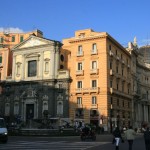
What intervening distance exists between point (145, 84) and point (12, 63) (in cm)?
3557

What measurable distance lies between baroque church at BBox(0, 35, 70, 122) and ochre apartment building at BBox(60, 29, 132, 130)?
2224mm

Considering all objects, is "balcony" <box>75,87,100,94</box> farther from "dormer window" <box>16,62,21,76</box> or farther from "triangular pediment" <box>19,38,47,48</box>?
"dormer window" <box>16,62,21,76</box>

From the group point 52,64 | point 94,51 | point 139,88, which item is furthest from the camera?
point 139,88

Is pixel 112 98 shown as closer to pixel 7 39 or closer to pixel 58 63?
pixel 58 63

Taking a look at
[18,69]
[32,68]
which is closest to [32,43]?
[32,68]

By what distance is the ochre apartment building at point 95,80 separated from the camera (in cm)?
5947

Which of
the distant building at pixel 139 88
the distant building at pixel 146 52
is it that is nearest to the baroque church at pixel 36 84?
the distant building at pixel 139 88

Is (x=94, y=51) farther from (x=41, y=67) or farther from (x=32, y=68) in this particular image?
(x=32, y=68)

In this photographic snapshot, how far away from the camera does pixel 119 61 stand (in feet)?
221

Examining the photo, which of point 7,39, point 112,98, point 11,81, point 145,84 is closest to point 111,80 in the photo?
point 112,98

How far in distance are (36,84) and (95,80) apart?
1232cm

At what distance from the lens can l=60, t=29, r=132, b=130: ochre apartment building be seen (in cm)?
5947

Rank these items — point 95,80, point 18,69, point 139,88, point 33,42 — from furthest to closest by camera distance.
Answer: point 139,88 < point 18,69 < point 33,42 < point 95,80

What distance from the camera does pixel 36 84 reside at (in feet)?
215
